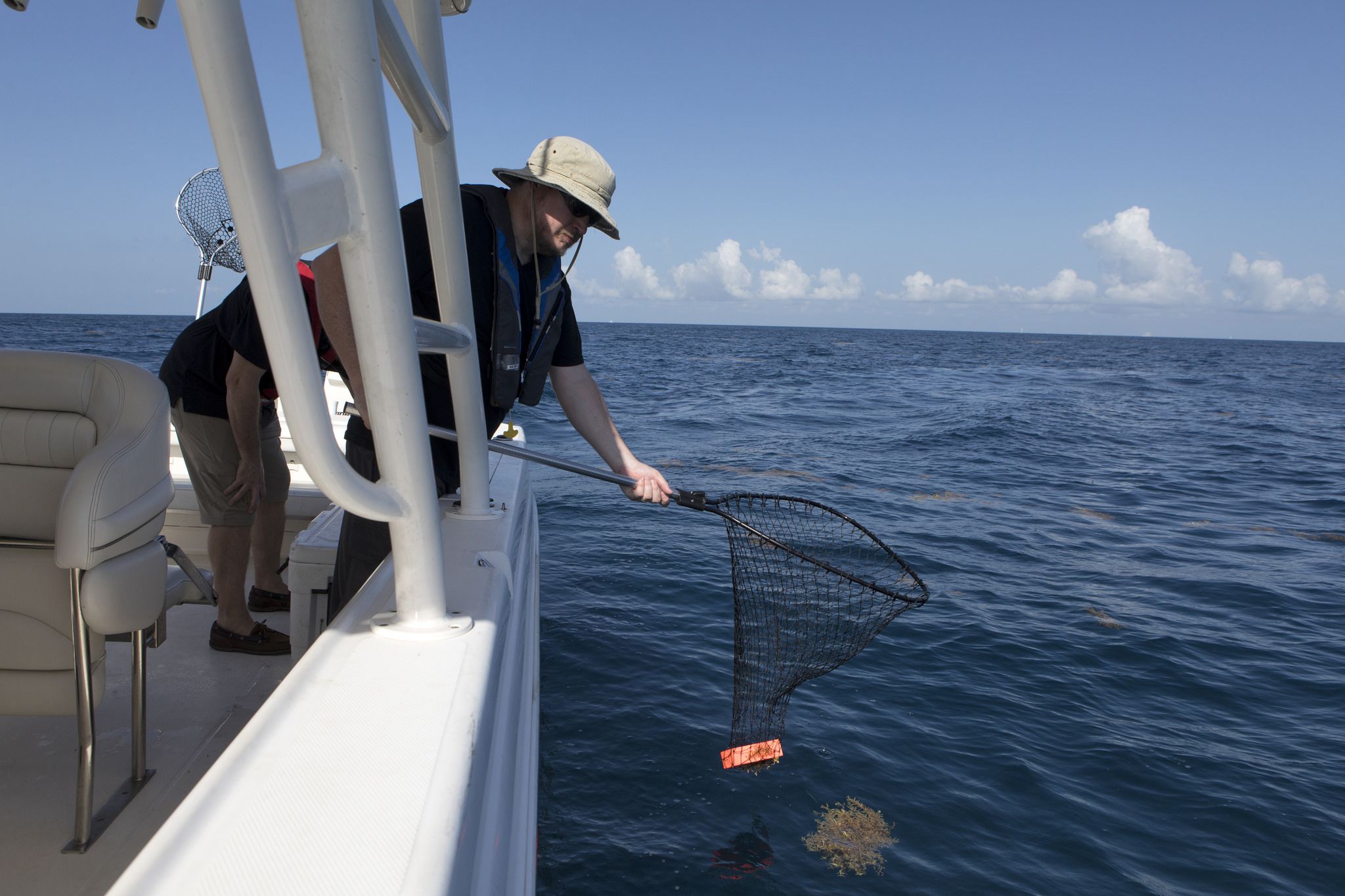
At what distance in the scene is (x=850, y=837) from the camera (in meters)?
3.75

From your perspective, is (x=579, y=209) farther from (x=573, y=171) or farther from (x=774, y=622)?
(x=774, y=622)

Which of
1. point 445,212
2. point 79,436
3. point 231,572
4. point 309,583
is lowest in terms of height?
point 231,572

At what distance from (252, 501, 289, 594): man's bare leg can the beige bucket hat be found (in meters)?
2.09

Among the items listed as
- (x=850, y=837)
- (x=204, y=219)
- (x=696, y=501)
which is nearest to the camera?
(x=696, y=501)

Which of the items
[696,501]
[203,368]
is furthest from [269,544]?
[696,501]

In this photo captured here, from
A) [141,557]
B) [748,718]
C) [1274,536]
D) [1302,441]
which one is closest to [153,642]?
[141,557]

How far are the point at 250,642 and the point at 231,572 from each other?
11.4 inches

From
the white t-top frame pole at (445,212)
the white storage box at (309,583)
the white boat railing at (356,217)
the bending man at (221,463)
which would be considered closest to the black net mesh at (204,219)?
the bending man at (221,463)

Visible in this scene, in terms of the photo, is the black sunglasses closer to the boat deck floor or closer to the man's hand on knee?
the man's hand on knee

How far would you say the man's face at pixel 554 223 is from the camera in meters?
2.33

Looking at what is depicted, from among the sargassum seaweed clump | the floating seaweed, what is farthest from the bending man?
the floating seaweed

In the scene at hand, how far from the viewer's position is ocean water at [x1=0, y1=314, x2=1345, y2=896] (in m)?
3.69

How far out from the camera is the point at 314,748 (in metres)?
1.03

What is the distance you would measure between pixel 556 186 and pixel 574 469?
1065mm
